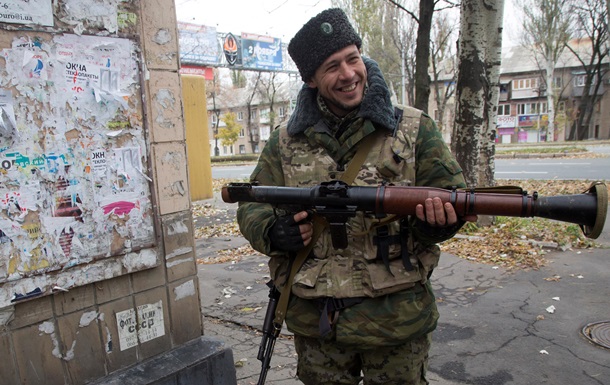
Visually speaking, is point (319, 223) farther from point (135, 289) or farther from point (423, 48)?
point (423, 48)

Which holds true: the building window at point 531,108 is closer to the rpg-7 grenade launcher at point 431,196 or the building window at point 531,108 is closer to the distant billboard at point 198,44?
the distant billboard at point 198,44

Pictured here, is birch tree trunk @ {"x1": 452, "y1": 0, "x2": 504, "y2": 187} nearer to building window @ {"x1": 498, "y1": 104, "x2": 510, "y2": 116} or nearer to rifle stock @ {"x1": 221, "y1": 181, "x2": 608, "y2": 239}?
rifle stock @ {"x1": 221, "y1": 181, "x2": 608, "y2": 239}

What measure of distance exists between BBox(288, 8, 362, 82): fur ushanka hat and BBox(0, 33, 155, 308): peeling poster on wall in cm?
89

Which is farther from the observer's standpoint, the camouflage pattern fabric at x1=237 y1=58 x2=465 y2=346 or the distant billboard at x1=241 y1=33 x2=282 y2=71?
the distant billboard at x1=241 y1=33 x2=282 y2=71

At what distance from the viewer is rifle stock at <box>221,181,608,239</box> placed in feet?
4.69

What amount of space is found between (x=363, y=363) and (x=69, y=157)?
1572mm

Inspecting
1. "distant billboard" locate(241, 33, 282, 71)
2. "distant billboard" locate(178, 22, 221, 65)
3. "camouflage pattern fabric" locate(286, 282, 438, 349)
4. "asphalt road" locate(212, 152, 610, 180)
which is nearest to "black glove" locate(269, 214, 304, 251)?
"camouflage pattern fabric" locate(286, 282, 438, 349)

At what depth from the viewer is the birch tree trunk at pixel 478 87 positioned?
6000mm

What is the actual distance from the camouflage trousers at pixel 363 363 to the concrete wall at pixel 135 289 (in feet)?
2.76

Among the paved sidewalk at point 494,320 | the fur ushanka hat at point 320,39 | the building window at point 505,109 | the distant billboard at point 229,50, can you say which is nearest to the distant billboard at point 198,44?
the distant billboard at point 229,50

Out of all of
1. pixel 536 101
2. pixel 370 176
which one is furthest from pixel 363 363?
pixel 536 101

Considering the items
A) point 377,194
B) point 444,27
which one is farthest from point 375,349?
point 444,27

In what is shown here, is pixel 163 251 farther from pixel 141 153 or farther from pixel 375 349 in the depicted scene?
pixel 375 349

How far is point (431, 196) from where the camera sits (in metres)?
1.58
